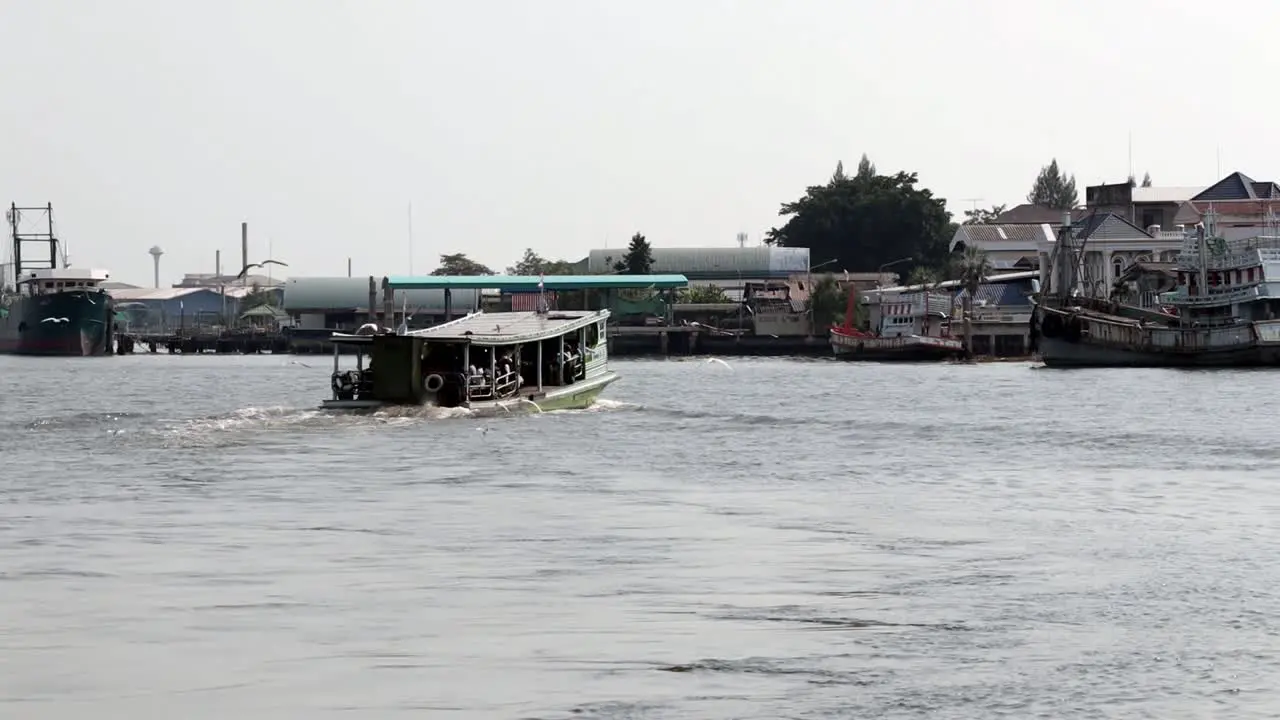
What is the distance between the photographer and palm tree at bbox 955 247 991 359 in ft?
408

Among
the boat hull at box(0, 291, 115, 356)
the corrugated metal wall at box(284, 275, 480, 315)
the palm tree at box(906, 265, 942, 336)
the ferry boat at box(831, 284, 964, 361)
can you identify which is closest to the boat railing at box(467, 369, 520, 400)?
the ferry boat at box(831, 284, 964, 361)

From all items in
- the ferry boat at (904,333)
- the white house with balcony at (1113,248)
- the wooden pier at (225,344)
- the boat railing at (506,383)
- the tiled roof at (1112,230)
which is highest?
the tiled roof at (1112,230)

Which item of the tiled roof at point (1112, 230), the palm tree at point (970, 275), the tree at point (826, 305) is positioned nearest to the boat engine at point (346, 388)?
the palm tree at point (970, 275)

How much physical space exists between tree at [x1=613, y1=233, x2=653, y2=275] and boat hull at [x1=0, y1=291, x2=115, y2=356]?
142 feet

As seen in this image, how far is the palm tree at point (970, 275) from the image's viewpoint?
Answer: 4894 inches

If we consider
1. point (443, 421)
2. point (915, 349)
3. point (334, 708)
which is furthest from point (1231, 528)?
point (915, 349)

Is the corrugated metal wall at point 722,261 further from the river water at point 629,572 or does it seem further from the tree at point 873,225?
the river water at point 629,572

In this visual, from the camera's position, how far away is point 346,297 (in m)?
160

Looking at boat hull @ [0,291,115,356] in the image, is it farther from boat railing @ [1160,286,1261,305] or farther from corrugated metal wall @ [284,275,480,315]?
boat railing @ [1160,286,1261,305]

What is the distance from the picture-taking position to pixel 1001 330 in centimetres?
13050

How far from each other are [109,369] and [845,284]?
2650 inches

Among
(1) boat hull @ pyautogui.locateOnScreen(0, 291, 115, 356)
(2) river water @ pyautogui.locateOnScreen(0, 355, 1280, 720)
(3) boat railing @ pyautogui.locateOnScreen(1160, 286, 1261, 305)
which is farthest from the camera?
(1) boat hull @ pyautogui.locateOnScreen(0, 291, 115, 356)

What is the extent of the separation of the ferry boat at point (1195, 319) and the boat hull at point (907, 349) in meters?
18.5

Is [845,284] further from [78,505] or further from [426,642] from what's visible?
[426,642]
